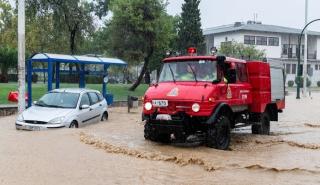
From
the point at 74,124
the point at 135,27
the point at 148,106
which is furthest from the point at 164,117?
the point at 135,27

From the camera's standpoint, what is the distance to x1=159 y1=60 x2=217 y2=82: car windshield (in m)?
13.4

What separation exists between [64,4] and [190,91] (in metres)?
26.7

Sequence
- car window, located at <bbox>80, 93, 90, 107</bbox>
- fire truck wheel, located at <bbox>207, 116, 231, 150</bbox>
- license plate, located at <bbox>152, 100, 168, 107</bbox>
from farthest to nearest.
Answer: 1. car window, located at <bbox>80, 93, 90, 107</bbox>
2. fire truck wheel, located at <bbox>207, 116, 231, 150</bbox>
3. license plate, located at <bbox>152, 100, 168, 107</bbox>

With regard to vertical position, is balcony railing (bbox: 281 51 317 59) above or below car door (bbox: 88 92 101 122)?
above

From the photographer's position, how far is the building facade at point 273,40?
80938 millimetres

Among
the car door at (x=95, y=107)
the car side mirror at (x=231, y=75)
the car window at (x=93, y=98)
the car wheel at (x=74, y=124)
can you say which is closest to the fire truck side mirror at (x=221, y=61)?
the car side mirror at (x=231, y=75)

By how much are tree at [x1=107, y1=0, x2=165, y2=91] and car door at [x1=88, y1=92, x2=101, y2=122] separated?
2349cm

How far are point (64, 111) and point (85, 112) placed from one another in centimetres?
114

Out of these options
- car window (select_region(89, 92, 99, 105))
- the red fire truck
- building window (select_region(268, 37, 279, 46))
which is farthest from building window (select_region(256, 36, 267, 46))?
the red fire truck

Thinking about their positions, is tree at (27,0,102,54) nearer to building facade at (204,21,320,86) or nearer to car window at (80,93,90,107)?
car window at (80,93,90,107)

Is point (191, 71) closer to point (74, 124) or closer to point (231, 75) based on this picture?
point (231, 75)

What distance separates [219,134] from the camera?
43.6 ft

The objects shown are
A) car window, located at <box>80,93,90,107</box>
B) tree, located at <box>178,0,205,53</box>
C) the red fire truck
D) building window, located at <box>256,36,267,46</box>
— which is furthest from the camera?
building window, located at <box>256,36,267,46</box>

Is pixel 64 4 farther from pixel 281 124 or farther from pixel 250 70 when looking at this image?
pixel 250 70
